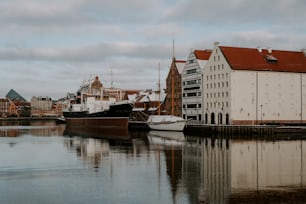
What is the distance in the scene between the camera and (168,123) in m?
79.5

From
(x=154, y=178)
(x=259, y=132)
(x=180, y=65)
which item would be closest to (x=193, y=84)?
(x=180, y=65)

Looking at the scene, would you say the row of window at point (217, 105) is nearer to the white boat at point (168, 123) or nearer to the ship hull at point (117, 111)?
the white boat at point (168, 123)

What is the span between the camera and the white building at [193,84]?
88.6 metres

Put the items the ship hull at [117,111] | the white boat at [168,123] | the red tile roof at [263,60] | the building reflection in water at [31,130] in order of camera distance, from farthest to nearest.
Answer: the ship hull at [117,111]
the building reflection in water at [31,130]
the red tile roof at [263,60]
the white boat at [168,123]

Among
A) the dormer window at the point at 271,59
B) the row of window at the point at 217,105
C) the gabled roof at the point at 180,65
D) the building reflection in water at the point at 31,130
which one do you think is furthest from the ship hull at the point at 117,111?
the dormer window at the point at 271,59

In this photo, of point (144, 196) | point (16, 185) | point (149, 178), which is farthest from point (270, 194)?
point (16, 185)

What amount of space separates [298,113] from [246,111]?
10.7m

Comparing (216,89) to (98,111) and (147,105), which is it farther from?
(147,105)

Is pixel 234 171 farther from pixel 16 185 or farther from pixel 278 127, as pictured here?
pixel 278 127

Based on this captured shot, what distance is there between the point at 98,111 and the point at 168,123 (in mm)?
24335

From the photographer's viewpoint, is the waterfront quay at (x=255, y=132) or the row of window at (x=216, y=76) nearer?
the waterfront quay at (x=255, y=132)

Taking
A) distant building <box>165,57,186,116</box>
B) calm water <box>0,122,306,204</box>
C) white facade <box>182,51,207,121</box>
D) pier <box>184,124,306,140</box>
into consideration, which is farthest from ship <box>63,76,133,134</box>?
calm water <box>0,122,306,204</box>

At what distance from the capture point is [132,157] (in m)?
36.5

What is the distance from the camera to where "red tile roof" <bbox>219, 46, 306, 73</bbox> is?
3127 inches
